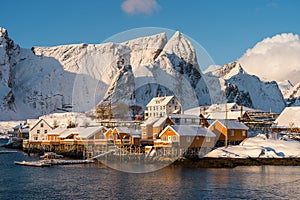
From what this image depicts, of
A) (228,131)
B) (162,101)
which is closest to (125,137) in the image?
(228,131)

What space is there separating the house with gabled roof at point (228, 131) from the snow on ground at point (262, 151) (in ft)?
13.0

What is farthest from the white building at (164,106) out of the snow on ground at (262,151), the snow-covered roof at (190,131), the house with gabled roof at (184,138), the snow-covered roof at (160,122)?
the snow on ground at (262,151)

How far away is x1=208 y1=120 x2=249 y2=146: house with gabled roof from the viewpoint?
57906 millimetres

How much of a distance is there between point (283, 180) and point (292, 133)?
31428mm

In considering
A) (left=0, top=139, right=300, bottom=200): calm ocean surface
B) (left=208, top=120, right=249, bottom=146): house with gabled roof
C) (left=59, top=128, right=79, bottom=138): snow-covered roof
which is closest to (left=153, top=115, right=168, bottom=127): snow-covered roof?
(left=208, top=120, right=249, bottom=146): house with gabled roof

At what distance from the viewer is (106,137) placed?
61.3 metres

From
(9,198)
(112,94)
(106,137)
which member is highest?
(112,94)

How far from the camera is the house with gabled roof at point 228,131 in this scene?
190 ft

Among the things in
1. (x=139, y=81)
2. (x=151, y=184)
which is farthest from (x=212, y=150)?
(x=139, y=81)

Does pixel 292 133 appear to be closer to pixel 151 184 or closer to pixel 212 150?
pixel 212 150

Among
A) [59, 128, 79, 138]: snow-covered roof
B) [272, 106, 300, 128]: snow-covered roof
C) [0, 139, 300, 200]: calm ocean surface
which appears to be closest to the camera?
[0, 139, 300, 200]: calm ocean surface

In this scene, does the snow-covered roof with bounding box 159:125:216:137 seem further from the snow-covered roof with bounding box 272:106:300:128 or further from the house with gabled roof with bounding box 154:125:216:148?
the snow-covered roof with bounding box 272:106:300:128

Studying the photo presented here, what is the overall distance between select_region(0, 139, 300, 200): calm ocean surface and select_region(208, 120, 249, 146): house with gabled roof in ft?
37.3

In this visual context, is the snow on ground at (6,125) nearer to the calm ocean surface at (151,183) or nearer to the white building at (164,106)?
the white building at (164,106)
